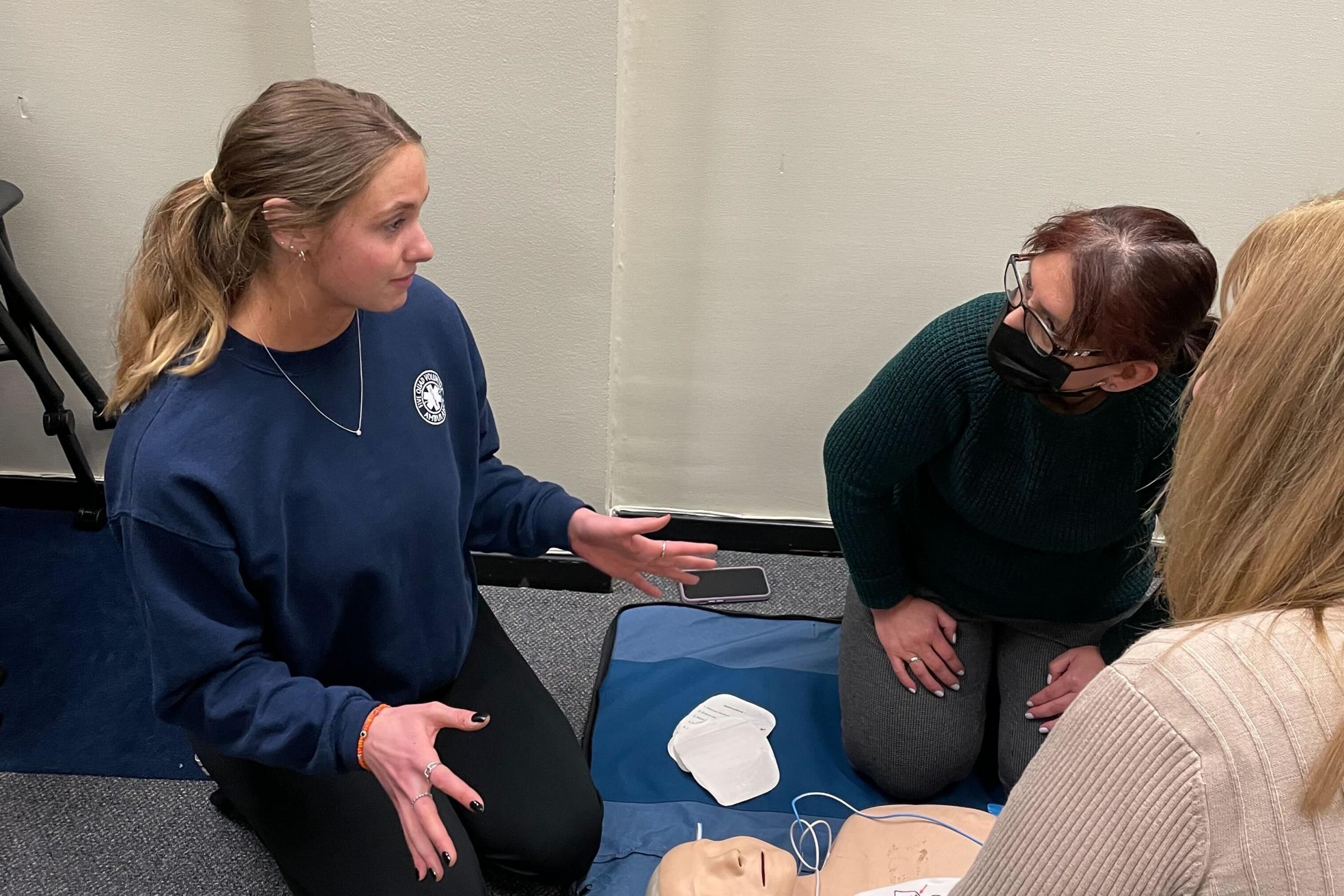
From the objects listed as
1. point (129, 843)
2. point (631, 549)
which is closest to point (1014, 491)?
point (631, 549)

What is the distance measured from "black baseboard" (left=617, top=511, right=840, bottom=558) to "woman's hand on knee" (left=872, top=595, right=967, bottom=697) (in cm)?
61

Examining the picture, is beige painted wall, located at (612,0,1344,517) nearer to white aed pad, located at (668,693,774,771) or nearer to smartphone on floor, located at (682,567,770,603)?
smartphone on floor, located at (682,567,770,603)

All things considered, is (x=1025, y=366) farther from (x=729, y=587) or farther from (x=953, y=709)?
(x=729, y=587)

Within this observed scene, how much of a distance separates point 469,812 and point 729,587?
0.86 m

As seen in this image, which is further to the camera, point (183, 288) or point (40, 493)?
point (40, 493)

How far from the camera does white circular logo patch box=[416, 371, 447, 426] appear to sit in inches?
54.3

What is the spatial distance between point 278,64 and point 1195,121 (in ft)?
5.51

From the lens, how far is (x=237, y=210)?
118 centimetres

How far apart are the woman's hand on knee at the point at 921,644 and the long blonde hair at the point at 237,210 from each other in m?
1.10

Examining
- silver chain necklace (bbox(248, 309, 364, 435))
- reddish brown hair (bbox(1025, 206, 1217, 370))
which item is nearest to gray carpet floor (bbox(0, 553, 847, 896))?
silver chain necklace (bbox(248, 309, 364, 435))

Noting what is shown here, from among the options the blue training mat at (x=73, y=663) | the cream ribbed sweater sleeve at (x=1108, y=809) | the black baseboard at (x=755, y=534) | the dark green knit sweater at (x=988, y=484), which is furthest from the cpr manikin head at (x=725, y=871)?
the black baseboard at (x=755, y=534)

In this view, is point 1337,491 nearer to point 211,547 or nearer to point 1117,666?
point 1117,666

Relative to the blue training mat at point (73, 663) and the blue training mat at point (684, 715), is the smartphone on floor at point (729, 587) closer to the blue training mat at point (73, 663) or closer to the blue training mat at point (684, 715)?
the blue training mat at point (684, 715)

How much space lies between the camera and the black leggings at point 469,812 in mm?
1351
